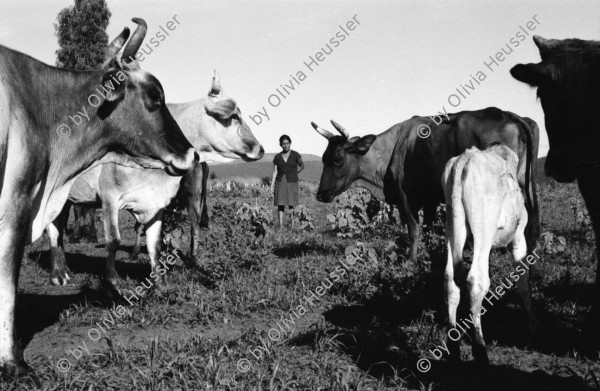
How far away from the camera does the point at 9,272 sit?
3904 mm

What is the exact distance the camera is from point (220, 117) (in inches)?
297

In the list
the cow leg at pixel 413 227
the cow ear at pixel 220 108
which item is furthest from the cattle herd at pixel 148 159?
the cow leg at pixel 413 227

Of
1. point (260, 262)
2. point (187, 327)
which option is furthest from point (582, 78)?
point (260, 262)

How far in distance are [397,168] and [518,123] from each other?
96.7 inches

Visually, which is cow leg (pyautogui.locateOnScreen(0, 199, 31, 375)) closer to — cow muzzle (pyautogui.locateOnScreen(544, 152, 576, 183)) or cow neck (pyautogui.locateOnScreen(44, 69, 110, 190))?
cow neck (pyautogui.locateOnScreen(44, 69, 110, 190))

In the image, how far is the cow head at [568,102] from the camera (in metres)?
3.93

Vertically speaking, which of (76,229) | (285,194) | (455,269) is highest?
(285,194)

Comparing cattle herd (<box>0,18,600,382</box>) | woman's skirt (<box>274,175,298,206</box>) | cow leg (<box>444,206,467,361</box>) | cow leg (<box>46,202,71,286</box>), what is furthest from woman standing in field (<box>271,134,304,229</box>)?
cow leg (<box>444,206,467,361</box>)

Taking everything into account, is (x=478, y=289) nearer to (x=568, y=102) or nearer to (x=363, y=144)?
(x=568, y=102)

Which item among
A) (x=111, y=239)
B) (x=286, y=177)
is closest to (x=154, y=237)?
(x=111, y=239)

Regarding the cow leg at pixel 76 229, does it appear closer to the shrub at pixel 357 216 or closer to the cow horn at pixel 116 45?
the shrub at pixel 357 216

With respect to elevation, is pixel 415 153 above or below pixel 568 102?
above

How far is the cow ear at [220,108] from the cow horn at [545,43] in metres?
4.08

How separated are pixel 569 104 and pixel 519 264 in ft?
4.60
